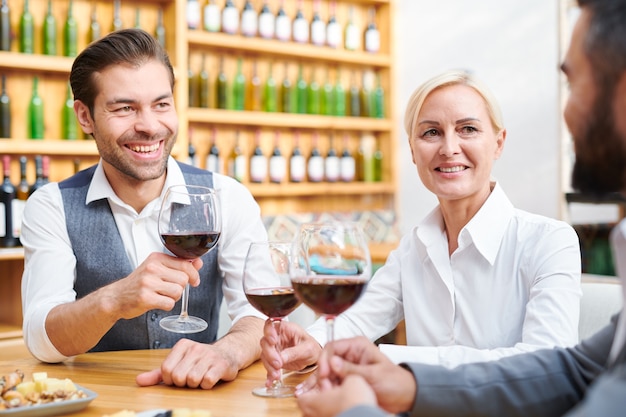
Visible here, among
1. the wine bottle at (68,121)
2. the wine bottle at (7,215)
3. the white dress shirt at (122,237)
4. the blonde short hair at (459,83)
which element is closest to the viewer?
the blonde short hair at (459,83)

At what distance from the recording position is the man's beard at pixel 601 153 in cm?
89

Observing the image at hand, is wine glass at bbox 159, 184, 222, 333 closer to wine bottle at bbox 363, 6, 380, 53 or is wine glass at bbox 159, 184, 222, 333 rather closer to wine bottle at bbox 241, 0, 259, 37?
wine bottle at bbox 241, 0, 259, 37

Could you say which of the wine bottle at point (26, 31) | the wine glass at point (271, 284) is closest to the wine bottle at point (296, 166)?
the wine bottle at point (26, 31)

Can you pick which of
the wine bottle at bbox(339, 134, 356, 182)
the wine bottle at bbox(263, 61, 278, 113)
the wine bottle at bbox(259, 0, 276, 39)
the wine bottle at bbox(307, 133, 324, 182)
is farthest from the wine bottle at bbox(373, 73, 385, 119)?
the wine bottle at bbox(259, 0, 276, 39)

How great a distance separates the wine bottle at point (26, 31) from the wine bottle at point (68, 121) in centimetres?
29

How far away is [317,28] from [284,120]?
0.68 m

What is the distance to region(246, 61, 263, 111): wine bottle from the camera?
473 centimetres

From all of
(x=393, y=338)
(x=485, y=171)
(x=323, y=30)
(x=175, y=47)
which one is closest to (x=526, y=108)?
(x=323, y=30)

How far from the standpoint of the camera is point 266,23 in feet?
15.3

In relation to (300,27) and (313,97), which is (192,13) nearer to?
(300,27)

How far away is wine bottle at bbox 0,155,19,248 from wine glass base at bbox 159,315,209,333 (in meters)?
2.36

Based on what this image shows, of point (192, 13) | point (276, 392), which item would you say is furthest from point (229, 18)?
point (276, 392)

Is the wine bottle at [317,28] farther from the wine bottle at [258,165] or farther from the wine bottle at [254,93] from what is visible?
the wine bottle at [258,165]

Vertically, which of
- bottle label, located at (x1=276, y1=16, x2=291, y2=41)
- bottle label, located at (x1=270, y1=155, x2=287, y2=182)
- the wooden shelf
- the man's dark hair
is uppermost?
bottle label, located at (x1=276, y1=16, x2=291, y2=41)
